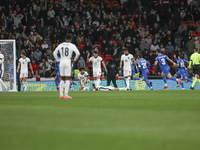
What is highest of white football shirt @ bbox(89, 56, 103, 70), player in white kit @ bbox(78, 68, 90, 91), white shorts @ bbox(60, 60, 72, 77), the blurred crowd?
the blurred crowd

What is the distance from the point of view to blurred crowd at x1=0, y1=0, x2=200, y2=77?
27.7m

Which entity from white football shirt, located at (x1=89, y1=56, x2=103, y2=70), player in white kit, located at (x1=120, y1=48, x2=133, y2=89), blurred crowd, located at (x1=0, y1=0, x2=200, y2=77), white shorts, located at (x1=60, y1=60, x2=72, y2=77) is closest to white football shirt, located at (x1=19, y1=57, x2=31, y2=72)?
blurred crowd, located at (x1=0, y1=0, x2=200, y2=77)

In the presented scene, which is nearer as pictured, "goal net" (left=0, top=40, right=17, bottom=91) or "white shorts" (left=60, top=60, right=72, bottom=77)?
"white shorts" (left=60, top=60, right=72, bottom=77)

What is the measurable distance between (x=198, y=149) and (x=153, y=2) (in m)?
30.5

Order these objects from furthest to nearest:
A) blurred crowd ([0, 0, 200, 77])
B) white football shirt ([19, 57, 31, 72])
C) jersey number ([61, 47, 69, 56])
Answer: blurred crowd ([0, 0, 200, 77]) → white football shirt ([19, 57, 31, 72]) → jersey number ([61, 47, 69, 56])

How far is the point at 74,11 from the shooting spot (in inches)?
1216

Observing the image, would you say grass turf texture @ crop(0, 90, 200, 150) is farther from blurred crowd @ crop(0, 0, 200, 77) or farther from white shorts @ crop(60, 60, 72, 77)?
blurred crowd @ crop(0, 0, 200, 77)

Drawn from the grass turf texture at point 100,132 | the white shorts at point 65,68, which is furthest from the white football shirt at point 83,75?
the grass turf texture at point 100,132

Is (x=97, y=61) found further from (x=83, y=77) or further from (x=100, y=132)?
(x=100, y=132)

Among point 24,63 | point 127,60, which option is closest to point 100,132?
point 127,60

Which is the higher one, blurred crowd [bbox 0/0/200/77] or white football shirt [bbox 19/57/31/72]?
blurred crowd [bbox 0/0/200/77]

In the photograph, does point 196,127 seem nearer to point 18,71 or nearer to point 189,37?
point 18,71

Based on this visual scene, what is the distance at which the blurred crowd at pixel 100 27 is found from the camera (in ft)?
91.0

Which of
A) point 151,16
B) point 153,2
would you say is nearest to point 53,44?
point 151,16
